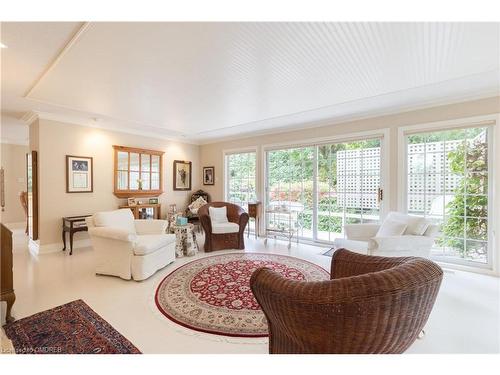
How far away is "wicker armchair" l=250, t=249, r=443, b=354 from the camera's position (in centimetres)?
89

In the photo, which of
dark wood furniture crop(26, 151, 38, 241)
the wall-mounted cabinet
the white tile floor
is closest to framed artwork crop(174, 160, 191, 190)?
the wall-mounted cabinet

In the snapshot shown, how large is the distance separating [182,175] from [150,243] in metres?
3.34

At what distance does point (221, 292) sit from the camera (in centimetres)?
253

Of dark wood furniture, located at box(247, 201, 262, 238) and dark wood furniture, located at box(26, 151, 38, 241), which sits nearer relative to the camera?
dark wood furniture, located at box(26, 151, 38, 241)

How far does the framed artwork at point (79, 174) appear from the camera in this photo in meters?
4.15

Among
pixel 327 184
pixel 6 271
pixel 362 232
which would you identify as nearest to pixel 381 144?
pixel 327 184

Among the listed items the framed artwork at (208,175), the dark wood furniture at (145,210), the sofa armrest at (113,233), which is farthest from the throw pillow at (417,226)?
the dark wood furniture at (145,210)

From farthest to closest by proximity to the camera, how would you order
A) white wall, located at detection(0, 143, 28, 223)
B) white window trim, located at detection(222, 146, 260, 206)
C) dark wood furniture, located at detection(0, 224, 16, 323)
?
1. white wall, located at detection(0, 143, 28, 223)
2. white window trim, located at detection(222, 146, 260, 206)
3. dark wood furniture, located at detection(0, 224, 16, 323)

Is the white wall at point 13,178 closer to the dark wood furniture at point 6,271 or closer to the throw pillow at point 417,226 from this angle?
the dark wood furniture at point 6,271

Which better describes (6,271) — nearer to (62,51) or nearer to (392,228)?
(62,51)

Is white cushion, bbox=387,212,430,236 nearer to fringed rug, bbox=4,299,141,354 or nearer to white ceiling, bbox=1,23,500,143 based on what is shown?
white ceiling, bbox=1,23,500,143

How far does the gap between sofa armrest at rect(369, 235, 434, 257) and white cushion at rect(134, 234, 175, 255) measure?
8.65 ft

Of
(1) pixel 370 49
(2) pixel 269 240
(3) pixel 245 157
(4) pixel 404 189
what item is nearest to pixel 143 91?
(1) pixel 370 49

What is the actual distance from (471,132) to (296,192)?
2.84m
